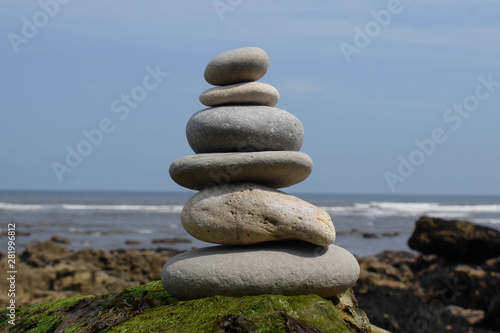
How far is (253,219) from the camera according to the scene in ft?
18.1

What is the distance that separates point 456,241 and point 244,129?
10756 mm

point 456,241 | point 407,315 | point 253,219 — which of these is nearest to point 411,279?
point 456,241

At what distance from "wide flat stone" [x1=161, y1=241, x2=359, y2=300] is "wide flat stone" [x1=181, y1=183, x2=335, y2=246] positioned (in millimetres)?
169

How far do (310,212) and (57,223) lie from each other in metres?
29.9

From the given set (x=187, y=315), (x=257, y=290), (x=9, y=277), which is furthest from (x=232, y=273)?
(x=9, y=277)

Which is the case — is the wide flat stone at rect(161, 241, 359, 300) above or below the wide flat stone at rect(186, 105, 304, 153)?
below

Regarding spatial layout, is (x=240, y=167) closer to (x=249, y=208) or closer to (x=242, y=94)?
(x=249, y=208)

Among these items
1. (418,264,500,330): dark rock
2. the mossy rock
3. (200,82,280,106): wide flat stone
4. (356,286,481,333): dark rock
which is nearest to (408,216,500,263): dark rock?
(418,264,500,330): dark rock

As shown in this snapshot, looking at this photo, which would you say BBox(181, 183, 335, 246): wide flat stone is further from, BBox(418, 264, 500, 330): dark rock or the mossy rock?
BBox(418, 264, 500, 330): dark rock

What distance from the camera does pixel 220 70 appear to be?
20.3ft

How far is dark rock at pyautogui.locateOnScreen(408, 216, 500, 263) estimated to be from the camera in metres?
14.0

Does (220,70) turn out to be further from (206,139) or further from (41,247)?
(41,247)

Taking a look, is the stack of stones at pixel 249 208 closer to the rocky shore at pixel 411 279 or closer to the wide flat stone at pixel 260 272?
the wide flat stone at pixel 260 272

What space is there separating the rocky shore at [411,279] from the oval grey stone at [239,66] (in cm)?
491
